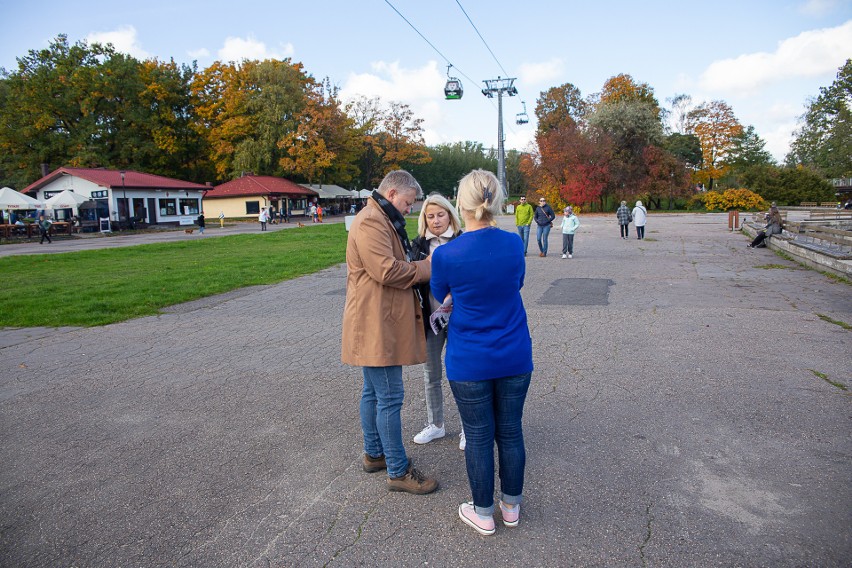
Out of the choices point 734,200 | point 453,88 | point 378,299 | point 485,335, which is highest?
point 453,88

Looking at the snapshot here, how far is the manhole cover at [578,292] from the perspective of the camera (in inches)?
356

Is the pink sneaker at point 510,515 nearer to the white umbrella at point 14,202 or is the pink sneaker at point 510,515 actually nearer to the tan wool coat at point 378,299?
the tan wool coat at point 378,299

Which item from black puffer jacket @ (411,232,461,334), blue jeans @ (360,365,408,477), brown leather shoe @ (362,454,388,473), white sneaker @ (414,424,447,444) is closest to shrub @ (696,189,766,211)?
white sneaker @ (414,424,447,444)

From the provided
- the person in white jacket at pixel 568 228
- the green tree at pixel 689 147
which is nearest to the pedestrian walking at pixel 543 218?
the person in white jacket at pixel 568 228

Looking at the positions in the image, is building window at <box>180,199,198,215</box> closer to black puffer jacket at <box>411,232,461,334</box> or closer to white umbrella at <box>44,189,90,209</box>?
white umbrella at <box>44,189,90,209</box>

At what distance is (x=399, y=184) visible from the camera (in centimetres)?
314

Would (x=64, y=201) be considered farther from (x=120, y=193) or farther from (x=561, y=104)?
(x=561, y=104)

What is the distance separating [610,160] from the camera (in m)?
45.4

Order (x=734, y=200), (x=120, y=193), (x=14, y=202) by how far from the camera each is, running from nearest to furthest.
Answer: (x=14, y=202) < (x=120, y=193) < (x=734, y=200)

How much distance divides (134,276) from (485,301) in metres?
12.9

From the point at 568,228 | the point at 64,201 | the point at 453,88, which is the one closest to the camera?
the point at 568,228

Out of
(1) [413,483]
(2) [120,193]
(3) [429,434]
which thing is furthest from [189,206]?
(1) [413,483]

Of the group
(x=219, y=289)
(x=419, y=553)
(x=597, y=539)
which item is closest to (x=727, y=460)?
(x=597, y=539)

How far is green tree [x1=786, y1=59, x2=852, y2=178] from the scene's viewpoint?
2105 inches
